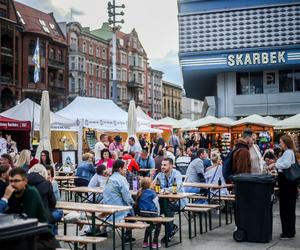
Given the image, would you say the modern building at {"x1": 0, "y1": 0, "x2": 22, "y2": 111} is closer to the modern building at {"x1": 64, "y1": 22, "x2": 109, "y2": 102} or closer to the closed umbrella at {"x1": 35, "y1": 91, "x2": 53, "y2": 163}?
the modern building at {"x1": 64, "y1": 22, "x2": 109, "y2": 102}

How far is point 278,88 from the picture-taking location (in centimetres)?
3753

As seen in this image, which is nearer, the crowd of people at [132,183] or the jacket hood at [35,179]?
the crowd of people at [132,183]

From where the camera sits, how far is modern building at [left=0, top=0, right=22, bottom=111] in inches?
2162

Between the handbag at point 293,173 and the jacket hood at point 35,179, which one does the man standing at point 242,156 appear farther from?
the jacket hood at point 35,179

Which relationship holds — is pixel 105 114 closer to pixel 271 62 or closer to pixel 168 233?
pixel 271 62

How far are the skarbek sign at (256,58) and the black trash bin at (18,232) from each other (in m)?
32.3

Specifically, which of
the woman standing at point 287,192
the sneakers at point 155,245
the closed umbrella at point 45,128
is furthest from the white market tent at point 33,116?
the woman standing at point 287,192

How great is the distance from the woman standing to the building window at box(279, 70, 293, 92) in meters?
29.0

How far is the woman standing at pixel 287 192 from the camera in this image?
9.34 m

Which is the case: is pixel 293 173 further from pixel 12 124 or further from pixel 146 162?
pixel 12 124

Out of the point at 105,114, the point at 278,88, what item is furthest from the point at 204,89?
the point at 105,114

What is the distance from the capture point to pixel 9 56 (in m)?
55.7

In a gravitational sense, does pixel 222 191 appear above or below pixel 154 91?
below

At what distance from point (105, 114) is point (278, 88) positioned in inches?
650
